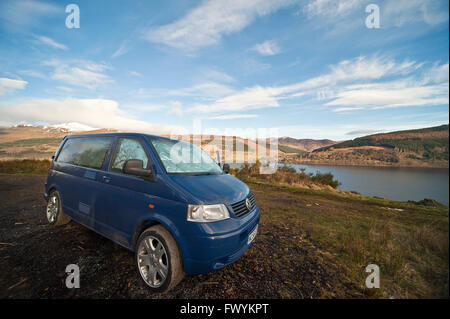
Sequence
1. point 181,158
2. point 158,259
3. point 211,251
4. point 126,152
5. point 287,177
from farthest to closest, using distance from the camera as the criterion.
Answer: point 287,177
point 181,158
point 126,152
point 158,259
point 211,251

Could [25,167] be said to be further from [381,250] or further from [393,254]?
[393,254]

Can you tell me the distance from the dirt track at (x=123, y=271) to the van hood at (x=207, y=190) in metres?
1.16

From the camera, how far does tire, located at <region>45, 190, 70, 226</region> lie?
3.69 metres

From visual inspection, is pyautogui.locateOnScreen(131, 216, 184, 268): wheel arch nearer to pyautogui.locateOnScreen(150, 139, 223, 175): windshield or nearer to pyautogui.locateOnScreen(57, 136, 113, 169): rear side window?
pyautogui.locateOnScreen(150, 139, 223, 175): windshield

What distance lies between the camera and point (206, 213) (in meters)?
2.08

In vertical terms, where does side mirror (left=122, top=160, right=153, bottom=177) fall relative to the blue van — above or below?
above

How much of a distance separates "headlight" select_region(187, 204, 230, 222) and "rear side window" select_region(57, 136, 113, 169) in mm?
2056

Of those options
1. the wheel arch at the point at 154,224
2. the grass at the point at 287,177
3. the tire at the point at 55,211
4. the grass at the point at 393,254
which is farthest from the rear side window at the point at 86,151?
the grass at the point at 287,177

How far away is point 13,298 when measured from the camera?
197 cm

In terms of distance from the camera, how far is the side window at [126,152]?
2.73 meters

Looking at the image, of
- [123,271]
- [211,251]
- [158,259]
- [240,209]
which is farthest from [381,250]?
[123,271]

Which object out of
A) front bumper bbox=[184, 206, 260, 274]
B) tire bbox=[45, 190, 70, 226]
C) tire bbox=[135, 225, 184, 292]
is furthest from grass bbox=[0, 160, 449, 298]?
tire bbox=[45, 190, 70, 226]

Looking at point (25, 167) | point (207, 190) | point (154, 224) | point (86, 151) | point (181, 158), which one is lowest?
point (154, 224)

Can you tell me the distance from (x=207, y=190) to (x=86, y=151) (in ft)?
9.22
